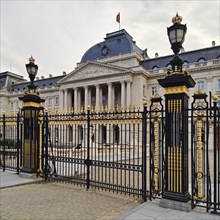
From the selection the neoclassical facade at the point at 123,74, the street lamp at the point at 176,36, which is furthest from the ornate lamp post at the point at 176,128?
the neoclassical facade at the point at 123,74

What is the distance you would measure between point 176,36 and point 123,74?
130 ft

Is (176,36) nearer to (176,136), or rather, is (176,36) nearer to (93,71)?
(176,136)

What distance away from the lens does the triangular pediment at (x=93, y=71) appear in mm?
45841

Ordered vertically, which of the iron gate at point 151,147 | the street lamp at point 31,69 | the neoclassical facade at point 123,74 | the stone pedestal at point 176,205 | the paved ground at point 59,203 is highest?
the neoclassical facade at point 123,74

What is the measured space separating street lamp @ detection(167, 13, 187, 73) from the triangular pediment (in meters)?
38.4

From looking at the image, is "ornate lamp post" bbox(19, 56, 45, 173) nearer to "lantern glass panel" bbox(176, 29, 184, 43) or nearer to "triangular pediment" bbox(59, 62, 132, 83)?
"lantern glass panel" bbox(176, 29, 184, 43)

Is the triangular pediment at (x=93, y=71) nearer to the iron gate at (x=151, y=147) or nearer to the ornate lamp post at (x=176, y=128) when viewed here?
the iron gate at (x=151, y=147)

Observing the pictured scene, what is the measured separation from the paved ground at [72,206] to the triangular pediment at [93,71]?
38.3 metres

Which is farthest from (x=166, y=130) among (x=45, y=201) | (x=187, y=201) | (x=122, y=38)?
(x=122, y=38)

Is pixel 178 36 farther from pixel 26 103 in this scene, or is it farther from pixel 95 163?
pixel 26 103

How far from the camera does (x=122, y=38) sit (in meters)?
48.5

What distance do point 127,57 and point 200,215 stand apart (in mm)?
42126

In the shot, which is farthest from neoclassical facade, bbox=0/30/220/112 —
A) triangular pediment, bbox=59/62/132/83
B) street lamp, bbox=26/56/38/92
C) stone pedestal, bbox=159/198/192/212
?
stone pedestal, bbox=159/198/192/212

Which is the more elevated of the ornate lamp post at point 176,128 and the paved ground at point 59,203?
the ornate lamp post at point 176,128
